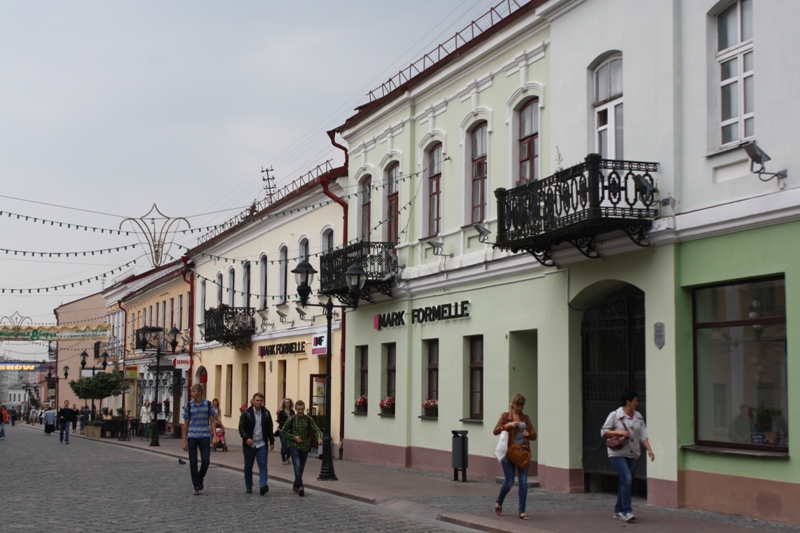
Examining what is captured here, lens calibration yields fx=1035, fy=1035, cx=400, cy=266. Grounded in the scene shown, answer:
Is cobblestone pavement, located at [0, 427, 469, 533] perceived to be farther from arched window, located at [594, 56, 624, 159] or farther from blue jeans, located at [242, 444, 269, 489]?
arched window, located at [594, 56, 624, 159]

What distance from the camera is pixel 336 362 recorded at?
27.6m

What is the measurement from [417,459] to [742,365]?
33.6 feet

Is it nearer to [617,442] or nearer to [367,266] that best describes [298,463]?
[617,442]

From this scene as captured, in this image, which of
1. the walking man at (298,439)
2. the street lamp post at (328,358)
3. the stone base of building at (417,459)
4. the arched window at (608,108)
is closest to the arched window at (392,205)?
the street lamp post at (328,358)

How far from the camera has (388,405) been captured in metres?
23.8

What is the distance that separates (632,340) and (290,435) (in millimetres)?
5668

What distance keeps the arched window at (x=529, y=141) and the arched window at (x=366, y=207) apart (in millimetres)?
7341

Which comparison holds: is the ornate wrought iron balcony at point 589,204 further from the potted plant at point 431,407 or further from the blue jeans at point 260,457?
the potted plant at point 431,407

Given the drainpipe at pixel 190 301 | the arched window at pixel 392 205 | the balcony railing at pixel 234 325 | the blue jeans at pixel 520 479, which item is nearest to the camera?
the blue jeans at pixel 520 479

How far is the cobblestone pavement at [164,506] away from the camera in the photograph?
1307cm

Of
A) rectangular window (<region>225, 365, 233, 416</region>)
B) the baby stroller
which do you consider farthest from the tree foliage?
the baby stroller

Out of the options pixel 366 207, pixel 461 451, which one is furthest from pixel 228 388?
pixel 461 451

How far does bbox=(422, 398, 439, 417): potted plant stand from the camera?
21.8 m

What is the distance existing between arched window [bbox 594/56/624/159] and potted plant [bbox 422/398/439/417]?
779cm
